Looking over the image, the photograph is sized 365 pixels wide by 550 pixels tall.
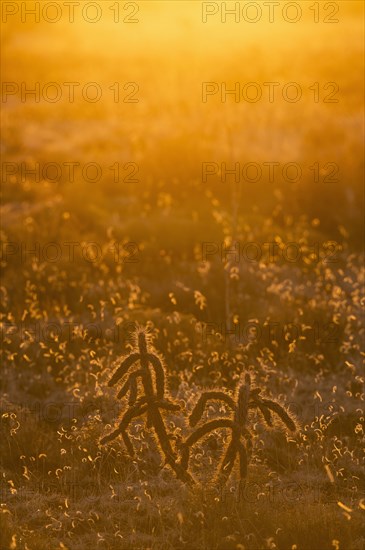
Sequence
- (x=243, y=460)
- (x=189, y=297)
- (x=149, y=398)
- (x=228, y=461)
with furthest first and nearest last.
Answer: (x=189, y=297)
(x=149, y=398)
(x=228, y=461)
(x=243, y=460)

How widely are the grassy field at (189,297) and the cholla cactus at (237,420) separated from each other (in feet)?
0.58

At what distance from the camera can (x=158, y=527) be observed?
19.5 feet

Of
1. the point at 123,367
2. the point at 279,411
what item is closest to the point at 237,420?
the point at 279,411

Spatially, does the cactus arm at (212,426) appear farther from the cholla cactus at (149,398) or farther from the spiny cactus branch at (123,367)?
the spiny cactus branch at (123,367)

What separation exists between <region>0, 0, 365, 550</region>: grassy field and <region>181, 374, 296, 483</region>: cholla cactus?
18 cm

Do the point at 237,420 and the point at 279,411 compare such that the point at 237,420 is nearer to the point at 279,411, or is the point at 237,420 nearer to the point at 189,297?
the point at 279,411

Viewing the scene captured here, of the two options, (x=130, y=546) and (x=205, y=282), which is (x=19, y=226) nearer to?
(x=205, y=282)

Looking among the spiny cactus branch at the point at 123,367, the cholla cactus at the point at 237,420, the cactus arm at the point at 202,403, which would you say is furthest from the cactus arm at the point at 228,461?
the spiny cactus branch at the point at 123,367

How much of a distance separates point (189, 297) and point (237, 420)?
419 centimetres

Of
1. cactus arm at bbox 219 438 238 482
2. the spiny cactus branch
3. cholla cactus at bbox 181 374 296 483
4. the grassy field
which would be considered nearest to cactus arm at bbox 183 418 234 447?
cholla cactus at bbox 181 374 296 483

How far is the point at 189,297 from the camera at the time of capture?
1021 centimetres

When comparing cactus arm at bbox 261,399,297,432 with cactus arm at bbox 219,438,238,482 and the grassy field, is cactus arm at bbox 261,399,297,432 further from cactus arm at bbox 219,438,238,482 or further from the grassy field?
the grassy field

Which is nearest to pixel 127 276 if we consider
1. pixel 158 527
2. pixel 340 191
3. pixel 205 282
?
pixel 205 282

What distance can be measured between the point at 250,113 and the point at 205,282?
29.5 feet
